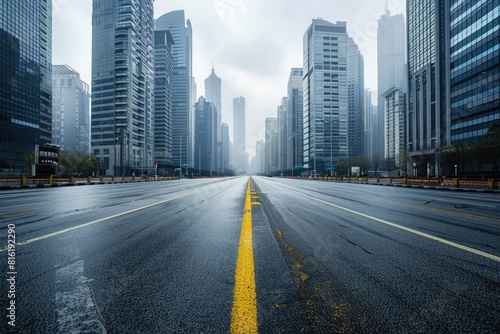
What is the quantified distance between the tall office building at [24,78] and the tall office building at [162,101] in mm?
56962

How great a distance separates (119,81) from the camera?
375ft

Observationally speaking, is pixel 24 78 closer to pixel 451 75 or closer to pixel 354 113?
pixel 451 75

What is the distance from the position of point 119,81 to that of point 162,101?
47.7 meters

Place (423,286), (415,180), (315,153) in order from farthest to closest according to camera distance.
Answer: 1. (315,153)
2. (415,180)
3. (423,286)

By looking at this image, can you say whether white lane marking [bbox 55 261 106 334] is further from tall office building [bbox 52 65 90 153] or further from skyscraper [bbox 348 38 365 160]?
tall office building [bbox 52 65 90 153]

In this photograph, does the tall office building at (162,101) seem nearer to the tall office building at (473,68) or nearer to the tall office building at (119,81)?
the tall office building at (119,81)

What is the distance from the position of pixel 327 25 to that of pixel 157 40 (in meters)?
115

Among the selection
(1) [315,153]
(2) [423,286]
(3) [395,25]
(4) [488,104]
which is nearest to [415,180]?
(2) [423,286]

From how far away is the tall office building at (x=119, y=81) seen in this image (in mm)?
114062

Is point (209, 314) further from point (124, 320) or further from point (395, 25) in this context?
point (395, 25)

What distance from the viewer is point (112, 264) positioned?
119 inches

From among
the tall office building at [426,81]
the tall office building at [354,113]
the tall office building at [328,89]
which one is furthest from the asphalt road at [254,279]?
the tall office building at [354,113]

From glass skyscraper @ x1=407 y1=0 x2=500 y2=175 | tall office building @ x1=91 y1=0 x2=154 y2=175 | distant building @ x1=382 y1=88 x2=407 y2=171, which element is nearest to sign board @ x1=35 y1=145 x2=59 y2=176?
glass skyscraper @ x1=407 y1=0 x2=500 y2=175

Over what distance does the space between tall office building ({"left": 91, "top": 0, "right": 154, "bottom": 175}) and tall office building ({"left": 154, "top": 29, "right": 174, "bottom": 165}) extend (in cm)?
2933
